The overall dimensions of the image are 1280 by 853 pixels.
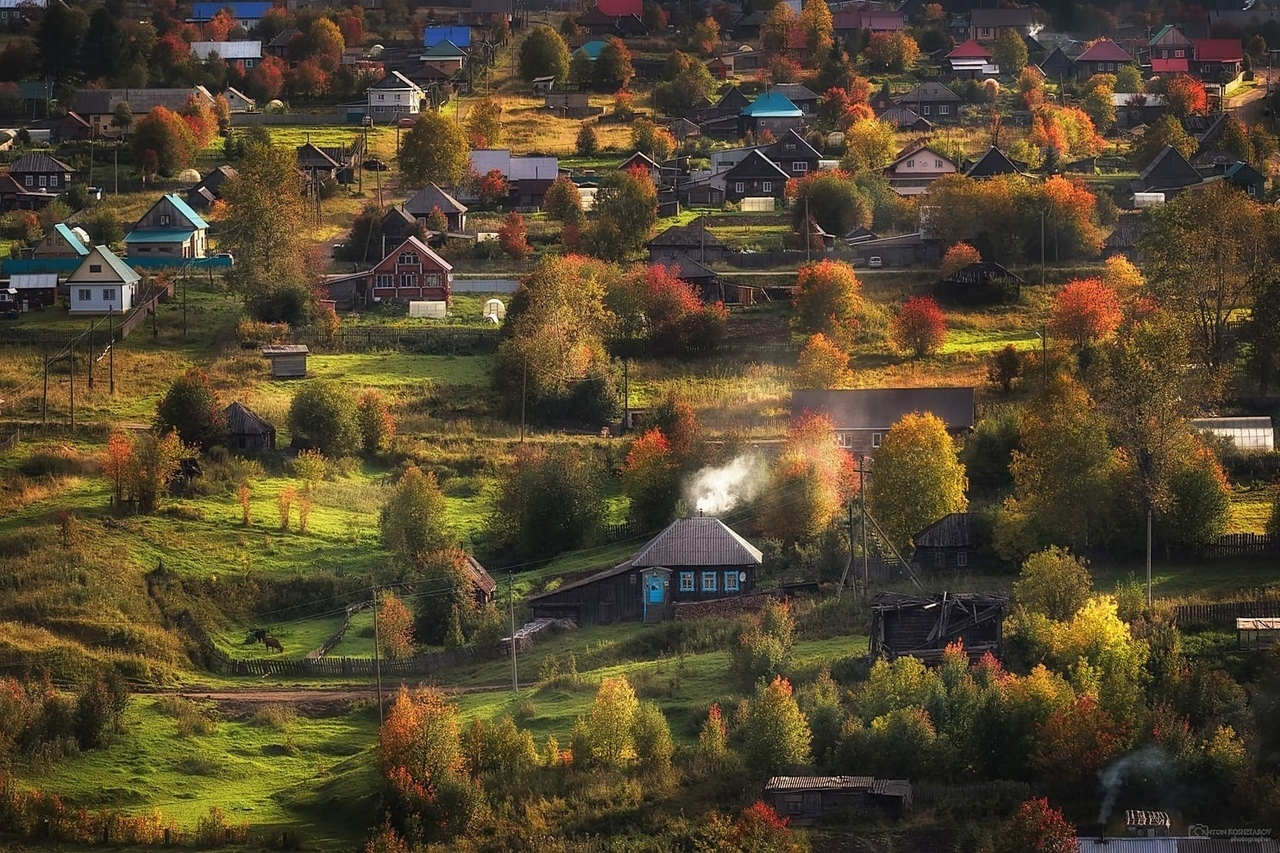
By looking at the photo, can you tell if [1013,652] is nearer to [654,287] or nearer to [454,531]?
[454,531]

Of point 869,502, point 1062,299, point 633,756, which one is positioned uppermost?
point 1062,299

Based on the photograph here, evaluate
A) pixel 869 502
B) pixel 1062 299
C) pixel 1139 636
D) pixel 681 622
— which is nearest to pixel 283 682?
pixel 681 622

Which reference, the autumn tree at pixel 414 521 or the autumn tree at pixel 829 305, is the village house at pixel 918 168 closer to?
the autumn tree at pixel 829 305

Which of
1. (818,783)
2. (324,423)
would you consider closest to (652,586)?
(324,423)

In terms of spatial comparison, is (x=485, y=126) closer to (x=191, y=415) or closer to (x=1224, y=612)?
(x=191, y=415)

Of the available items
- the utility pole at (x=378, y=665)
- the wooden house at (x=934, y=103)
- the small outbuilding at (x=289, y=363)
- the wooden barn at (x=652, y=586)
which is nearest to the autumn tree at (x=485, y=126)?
the wooden house at (x=934, y=103)

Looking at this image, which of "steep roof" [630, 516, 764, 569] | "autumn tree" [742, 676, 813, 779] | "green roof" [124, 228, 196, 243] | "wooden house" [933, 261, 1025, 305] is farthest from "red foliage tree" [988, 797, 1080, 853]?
"green roof" [124, 228, 196, 243]
